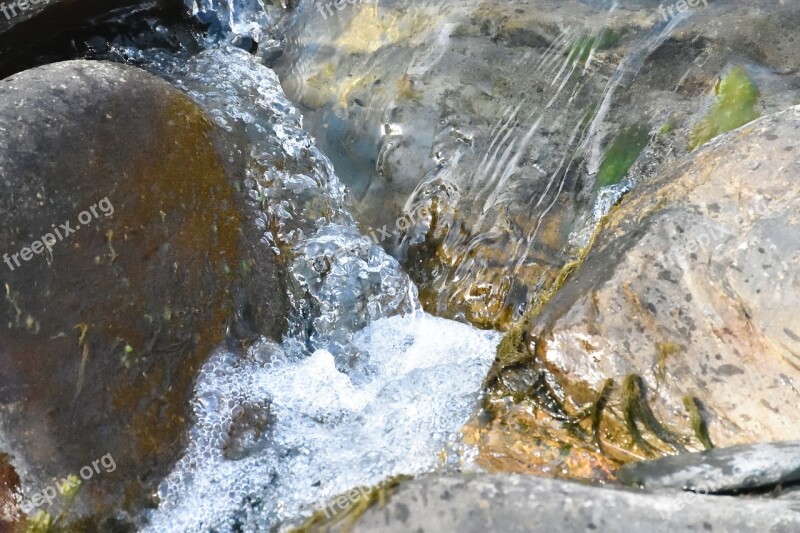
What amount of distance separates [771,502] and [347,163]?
2.97m

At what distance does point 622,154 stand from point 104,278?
270 cm

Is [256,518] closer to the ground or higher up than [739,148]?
closer to the ground

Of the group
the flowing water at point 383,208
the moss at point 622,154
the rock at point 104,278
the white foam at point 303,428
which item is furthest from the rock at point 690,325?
the rock at point 104,278

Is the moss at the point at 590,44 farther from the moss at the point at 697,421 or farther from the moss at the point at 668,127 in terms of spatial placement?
the moss at the point at 697,421

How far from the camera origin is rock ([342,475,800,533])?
6.43ft

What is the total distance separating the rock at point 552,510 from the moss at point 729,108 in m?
2.29

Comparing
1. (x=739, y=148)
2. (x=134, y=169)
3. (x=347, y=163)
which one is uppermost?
(x=739, y=148)

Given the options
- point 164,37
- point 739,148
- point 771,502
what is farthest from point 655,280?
point 164,37

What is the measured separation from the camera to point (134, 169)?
2.90 meters

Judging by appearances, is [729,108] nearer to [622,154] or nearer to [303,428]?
[622,154]

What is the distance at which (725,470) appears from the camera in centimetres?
231

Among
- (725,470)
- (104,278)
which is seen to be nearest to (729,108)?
(725,470)

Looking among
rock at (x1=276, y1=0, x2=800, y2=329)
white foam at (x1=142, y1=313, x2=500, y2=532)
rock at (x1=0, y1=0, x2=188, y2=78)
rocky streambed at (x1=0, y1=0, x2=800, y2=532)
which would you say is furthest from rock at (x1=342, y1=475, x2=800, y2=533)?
rock at (x1=0, y1=0, x2=188, y2=78)

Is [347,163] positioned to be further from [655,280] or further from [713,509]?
[713,509]
